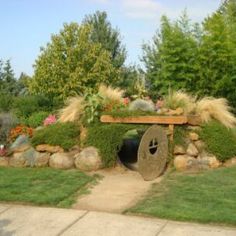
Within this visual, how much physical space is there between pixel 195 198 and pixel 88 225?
1.82m

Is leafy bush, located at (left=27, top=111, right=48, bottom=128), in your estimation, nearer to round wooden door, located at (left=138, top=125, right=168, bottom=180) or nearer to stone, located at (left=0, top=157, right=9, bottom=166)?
stone, located at (left=0, top=157, right=9, bottom=166)

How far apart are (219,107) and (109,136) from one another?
2.49m

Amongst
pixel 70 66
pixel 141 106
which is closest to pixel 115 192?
pixel 141 106

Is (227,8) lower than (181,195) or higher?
higher

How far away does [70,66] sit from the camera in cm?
2098

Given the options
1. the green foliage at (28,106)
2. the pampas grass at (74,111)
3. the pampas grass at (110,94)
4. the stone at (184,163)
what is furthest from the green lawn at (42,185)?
the green foliage at (28,106)

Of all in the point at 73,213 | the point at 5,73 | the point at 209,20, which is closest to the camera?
the point at 73,213

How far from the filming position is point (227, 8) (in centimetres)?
2797

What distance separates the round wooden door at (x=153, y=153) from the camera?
319 inches

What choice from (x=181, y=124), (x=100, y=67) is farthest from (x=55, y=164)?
(x=100, y=67)

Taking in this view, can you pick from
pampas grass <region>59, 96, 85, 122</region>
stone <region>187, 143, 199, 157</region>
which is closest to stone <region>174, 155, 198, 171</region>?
stone <region>187, 143, 199, 157</region>

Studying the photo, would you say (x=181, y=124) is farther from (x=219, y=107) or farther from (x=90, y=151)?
(x=90, y=151)

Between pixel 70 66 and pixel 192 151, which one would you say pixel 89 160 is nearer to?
pixel 192 151

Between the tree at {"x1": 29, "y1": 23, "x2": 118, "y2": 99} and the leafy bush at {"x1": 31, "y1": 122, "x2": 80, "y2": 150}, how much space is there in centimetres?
1051
